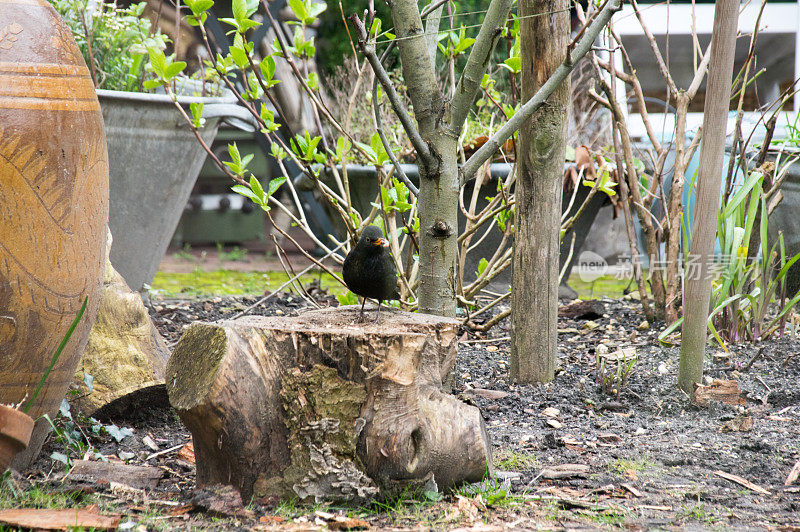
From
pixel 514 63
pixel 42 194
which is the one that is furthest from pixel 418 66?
pixel 42 194

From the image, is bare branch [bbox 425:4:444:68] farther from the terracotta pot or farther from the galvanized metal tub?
the terracotta pot

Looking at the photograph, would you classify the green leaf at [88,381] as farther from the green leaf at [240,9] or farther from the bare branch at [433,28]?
the bare branch at [433,28]


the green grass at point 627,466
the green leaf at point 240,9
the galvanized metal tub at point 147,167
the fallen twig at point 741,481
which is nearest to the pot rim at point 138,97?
the galvanized metal tub at point 147,167

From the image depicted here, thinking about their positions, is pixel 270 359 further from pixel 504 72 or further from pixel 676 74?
pixel 676 74

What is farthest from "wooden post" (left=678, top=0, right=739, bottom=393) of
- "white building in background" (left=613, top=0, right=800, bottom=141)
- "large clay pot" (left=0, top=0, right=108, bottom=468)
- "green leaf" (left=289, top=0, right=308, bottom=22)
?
"white building in background" (left=613, top=0, right=800, bottom=141)

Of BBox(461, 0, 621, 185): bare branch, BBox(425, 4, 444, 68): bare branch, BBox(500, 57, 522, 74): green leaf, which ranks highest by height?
BBox(425, 4, 444, 68): bare branch

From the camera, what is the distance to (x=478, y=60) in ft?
8.07

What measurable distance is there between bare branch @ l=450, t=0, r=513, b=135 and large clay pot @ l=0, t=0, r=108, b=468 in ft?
3.89

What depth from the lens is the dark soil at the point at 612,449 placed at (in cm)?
172

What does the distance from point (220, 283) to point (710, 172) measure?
3894 millimetres

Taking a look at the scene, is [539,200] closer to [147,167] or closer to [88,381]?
[88,381]

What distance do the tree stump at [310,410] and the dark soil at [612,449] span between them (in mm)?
85

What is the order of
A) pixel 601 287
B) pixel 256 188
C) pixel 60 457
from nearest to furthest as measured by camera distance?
1. pixel 60 457
2. pixel 256 188
3. pixel 601 287

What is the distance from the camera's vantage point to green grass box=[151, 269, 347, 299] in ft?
15.7
